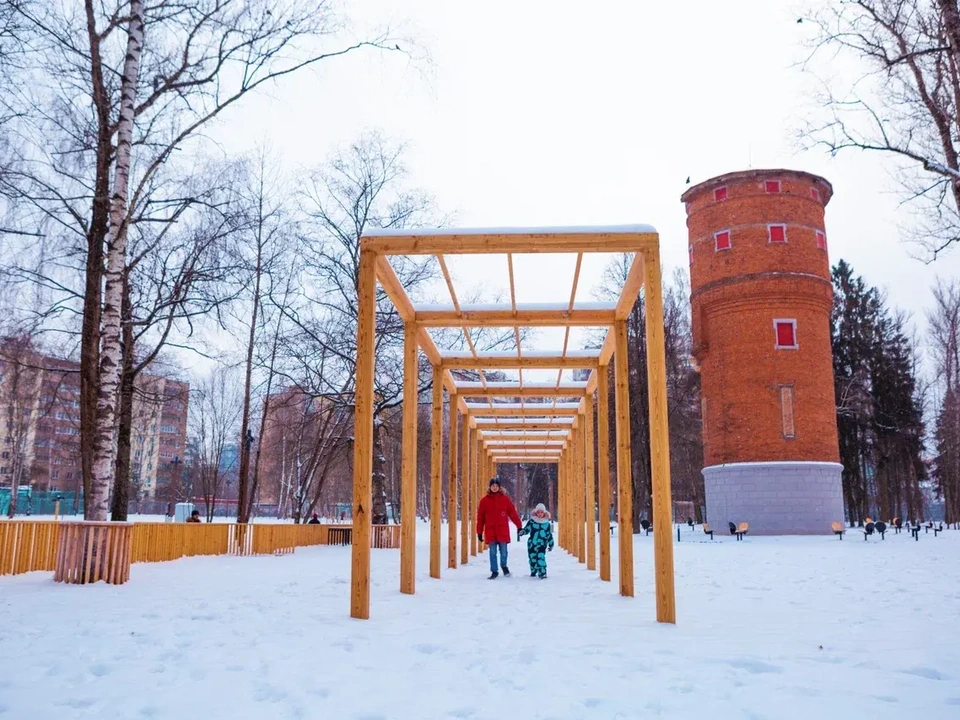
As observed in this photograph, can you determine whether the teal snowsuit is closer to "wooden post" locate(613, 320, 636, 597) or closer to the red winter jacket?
the red winter jacket

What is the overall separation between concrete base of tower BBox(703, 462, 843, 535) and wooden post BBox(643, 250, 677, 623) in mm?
24062

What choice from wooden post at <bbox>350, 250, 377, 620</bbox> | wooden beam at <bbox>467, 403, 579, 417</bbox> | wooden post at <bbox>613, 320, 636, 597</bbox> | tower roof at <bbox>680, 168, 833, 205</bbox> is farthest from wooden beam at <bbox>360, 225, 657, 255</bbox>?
tower roof at <bbox>680, 168, 833, 205</bbox>

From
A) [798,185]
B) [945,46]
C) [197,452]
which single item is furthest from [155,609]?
[197,452]

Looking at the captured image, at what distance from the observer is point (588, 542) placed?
569 inches

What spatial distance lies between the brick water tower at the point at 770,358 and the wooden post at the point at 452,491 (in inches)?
745

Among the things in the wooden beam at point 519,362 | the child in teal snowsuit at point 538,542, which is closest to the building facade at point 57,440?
the wooden beam at point 519,362

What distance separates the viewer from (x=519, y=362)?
13.0 m

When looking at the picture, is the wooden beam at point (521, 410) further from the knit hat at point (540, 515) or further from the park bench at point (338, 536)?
the park bench at point (338, 536)

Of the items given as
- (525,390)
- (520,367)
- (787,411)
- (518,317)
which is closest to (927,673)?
(518,317)

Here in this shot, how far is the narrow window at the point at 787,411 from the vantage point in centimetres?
2973

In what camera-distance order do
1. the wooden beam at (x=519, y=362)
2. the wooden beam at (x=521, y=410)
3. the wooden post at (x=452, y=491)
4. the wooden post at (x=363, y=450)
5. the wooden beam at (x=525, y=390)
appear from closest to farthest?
the wooden post at (x=363, y=450), the wooden beam at (x=519, y=362), the wooden post at (x=452, y=491), the wooden beam at (x=525, y=390), the wooden beam at (x=521, y=410)

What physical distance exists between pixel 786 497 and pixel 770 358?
18.3 feet

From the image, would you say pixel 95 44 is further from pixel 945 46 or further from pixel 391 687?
pixel 945 46

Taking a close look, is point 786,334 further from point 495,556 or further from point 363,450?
point 363,450
